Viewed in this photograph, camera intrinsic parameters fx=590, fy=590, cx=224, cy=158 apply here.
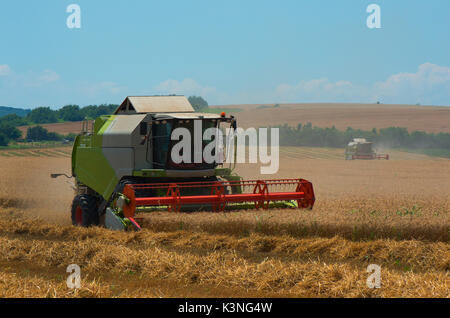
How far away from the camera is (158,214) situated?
35.8 ft

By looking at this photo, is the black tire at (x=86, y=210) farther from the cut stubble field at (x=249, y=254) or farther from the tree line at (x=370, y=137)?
the tree line at (x=370, y=137)

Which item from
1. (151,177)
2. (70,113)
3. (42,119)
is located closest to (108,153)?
(151,177)

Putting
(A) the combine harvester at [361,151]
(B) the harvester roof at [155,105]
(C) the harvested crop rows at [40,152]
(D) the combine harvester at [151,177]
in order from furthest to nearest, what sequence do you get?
(A) the combine harvester at [361,151], (C) the harvested crop rows at [40,152], (B) the harvester roof at [155,105], (D) the combine harvester at [151,177]

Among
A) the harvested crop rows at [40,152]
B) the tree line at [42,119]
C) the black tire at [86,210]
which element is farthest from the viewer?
the tree line at [42,119]

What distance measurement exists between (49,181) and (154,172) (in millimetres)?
10436

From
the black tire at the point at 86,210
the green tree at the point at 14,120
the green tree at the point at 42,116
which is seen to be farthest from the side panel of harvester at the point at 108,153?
the green tree at the point at 14,120

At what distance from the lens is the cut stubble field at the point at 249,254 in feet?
22.9

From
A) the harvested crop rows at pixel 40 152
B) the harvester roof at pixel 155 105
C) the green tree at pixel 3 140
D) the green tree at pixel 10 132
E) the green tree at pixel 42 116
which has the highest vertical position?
the green tree at pixel 42 116

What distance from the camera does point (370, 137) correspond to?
6112cm

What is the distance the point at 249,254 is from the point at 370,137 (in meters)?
53.9

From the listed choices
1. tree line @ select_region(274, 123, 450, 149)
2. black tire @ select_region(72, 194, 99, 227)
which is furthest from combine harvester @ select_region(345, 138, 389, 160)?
black tire @ select_region(72, 194, 99, 227)
